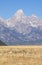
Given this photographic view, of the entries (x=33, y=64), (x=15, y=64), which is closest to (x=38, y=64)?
(x=33, y=64)

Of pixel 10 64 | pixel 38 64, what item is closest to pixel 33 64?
pixel 38 64

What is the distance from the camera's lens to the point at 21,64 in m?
22.0

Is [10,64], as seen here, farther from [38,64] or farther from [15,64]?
[38,64]

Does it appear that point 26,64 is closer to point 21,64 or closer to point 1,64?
point 21,64

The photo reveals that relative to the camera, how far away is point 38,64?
22203mm

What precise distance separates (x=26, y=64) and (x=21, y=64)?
1.62ft

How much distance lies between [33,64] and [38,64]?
0.45m

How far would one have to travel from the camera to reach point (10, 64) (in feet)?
72.8

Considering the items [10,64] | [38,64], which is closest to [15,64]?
[10,64]

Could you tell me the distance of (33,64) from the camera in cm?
2211

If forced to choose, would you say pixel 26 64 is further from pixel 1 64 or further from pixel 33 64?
pixel 1 64

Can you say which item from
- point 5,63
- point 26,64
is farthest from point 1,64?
point 26,64

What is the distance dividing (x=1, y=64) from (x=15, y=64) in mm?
1252

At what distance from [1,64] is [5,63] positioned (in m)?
0.63
